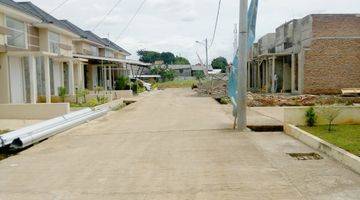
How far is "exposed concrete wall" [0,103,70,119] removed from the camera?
1925 cm

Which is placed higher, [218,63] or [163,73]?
[218,63]

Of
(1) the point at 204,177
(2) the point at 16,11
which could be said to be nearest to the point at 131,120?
(2) the point at 16,11

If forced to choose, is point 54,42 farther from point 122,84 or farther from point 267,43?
point 267,43

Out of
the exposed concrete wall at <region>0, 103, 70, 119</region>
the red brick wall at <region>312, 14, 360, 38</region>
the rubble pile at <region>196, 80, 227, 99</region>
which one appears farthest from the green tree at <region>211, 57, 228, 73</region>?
the exposed concrete wall at <region>0, 103, 70, 119</region>

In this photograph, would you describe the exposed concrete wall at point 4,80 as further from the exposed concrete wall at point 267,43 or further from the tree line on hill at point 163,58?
the tree line on hill at point 163,58

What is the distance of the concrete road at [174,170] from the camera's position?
6.64m

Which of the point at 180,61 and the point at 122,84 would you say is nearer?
the point at 122,84

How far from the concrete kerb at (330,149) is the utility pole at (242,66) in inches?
70.4

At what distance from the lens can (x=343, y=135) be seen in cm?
1138

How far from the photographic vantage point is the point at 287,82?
37750 mm

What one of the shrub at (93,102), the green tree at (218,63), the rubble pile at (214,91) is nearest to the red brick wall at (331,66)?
the rubble pile at (214,91)

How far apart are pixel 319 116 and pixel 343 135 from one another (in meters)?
2.27

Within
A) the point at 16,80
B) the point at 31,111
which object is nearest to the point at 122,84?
the point at 16,80

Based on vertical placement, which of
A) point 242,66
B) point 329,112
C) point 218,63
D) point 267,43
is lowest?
point 329,112
